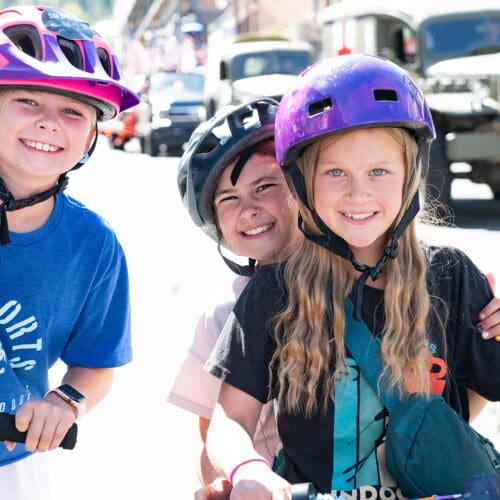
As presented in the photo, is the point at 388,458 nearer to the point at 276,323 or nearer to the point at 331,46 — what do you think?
the point at 276,323

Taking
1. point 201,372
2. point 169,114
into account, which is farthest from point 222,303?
point 169,114

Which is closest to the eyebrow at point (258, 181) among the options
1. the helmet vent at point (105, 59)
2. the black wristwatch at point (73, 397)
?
the helmet vent at point (105, 59)

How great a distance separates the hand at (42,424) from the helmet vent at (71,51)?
3.27 feet

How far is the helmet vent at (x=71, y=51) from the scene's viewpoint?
3461 millimetres

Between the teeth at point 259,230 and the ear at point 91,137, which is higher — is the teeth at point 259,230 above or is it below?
below

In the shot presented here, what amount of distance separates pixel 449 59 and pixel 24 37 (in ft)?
41.2

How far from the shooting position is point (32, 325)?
3.38 metres

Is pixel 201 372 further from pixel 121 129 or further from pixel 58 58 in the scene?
pixel 121 129

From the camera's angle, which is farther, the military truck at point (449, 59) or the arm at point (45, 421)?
the military truck at point (449, 59)

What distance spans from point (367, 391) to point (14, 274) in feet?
3.56

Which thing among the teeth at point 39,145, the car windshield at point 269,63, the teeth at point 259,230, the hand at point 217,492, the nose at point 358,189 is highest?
the car windshield at point 269,63

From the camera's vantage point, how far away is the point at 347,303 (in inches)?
118

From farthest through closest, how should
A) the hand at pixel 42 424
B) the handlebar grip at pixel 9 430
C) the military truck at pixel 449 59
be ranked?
the military truck at pixel 449 59 < the hand at pixel 42 424 < the handlebar grip at pixel 9 430

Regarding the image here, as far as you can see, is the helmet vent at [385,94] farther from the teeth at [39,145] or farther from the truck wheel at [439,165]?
the truck wheel at [439,165]
